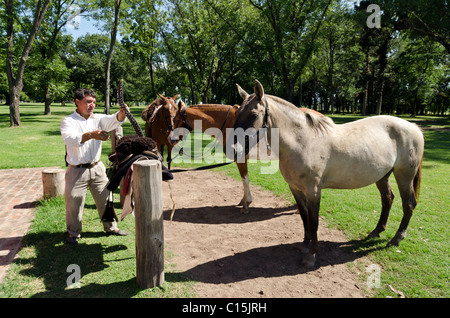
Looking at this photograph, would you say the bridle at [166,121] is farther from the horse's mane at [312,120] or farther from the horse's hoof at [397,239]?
the horse's hoof at [397,239]

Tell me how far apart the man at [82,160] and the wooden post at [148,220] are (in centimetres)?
131

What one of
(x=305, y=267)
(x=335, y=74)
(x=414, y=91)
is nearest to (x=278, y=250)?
(x=305, y=267)

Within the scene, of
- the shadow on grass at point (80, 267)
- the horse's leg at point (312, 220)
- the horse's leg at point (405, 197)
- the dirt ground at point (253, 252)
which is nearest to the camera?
the shadow on grass at point (80, 267)

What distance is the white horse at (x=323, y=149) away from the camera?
11.8ft

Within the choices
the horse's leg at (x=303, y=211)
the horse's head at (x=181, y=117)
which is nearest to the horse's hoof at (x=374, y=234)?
the horse's leg at (x=303, y=211)

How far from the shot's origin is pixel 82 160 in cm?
409

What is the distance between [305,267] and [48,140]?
643 inches

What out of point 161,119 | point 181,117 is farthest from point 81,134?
point 161,119

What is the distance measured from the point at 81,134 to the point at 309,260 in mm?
3775

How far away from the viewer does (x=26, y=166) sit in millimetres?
9250

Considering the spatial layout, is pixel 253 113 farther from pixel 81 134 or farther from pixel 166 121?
pixel 166 121

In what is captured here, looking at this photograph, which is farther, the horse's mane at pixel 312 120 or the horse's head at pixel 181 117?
the horse's head at pixel 181 117

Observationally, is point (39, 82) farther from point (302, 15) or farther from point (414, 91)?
point (414, 91)

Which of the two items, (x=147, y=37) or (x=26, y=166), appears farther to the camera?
(x=147, y=37)
